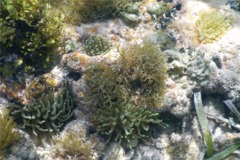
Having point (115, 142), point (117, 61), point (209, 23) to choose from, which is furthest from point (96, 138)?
point (209, 23)

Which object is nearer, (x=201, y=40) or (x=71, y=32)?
(x=71, y=32)

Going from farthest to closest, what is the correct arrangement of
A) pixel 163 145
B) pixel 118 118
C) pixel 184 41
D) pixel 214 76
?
pixel 184 41 → pixel 214 76 → pixel 163 145 → pixel 118 118

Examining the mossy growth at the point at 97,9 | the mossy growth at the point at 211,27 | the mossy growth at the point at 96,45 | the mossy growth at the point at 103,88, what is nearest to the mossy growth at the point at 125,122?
the mossy growth at the point at 103,88

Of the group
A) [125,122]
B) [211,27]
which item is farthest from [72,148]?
→ [211,27]

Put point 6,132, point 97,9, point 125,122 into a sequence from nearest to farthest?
1. point 6,132
2. point 125,122
3. point 97,9

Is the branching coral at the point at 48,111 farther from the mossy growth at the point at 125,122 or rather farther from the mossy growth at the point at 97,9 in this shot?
the mossy growth at the point at 97,9

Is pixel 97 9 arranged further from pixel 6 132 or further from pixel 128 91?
pixel 6 132

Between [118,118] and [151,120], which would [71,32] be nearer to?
[118,118]
